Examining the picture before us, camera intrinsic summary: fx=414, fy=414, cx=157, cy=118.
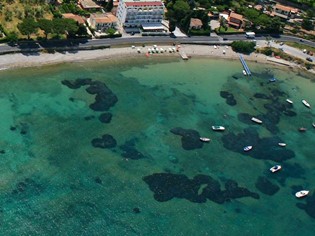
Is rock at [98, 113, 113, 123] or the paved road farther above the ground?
the paved road

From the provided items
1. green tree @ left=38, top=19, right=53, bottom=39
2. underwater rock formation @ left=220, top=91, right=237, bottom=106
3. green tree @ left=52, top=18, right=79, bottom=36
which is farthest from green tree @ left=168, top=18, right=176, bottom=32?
green tree @ left=38, top=19, right=53, bottom=39

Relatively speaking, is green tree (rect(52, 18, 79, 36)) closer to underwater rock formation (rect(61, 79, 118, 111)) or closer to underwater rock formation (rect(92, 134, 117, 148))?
underwater rock formation (rect(61, 79, 118, 111))

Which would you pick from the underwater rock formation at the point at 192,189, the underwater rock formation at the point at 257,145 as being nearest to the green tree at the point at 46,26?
the underwater rock formation at the point at 192,189

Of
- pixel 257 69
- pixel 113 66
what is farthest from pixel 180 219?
pixel 257 69

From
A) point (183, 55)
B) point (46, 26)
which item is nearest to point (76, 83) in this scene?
point (46, 26)

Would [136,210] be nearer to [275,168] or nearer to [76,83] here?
[275,168]

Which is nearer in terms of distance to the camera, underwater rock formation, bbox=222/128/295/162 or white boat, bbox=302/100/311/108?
underwater rock formation, bbox=222/128/295/162
